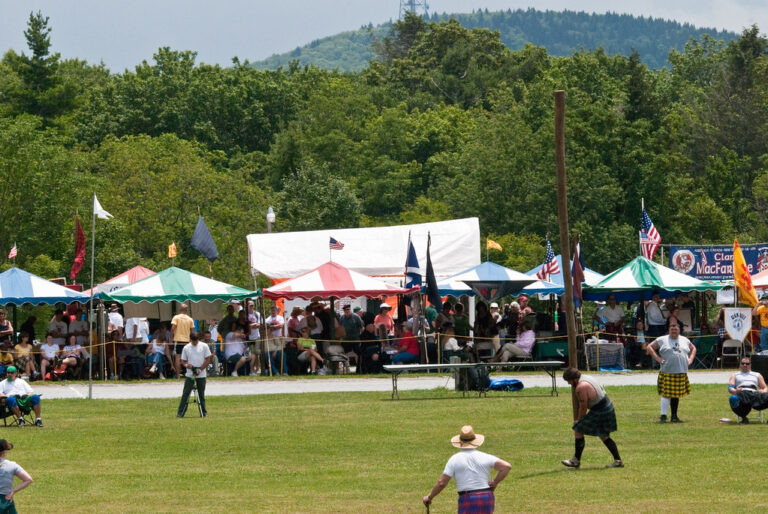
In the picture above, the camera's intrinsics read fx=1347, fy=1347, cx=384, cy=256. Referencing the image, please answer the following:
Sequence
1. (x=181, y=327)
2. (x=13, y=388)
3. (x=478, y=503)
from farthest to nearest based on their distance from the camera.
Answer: (x=181, y=327) < (x=13, y=388) < (x=478, y=503)

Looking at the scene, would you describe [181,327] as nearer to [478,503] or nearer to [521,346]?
[521,346]

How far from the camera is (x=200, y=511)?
13.2 m

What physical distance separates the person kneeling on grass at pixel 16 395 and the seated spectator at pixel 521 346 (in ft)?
44.2

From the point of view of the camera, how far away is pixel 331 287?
33125mm

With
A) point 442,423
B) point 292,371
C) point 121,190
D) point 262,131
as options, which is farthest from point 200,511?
point 262,131

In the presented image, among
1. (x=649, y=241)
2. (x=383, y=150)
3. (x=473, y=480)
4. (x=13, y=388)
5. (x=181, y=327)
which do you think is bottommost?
(x=473, y=480)

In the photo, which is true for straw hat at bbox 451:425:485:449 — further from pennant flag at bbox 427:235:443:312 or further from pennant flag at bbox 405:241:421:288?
pennant flag at bbox 405:241:421:288

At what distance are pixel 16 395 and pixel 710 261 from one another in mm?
24290

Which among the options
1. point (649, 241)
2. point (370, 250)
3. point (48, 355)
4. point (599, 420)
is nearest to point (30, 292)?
point (48, 355)

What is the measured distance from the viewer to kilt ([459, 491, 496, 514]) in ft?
33.1

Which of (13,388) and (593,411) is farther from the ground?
(13,388)

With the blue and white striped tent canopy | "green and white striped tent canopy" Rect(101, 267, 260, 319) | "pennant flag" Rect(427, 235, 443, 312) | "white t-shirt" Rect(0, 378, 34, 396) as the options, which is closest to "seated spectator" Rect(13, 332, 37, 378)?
the blue and white striped tent canopy

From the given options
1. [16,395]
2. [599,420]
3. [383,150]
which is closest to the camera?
[599,420]

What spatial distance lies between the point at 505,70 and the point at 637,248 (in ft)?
124
